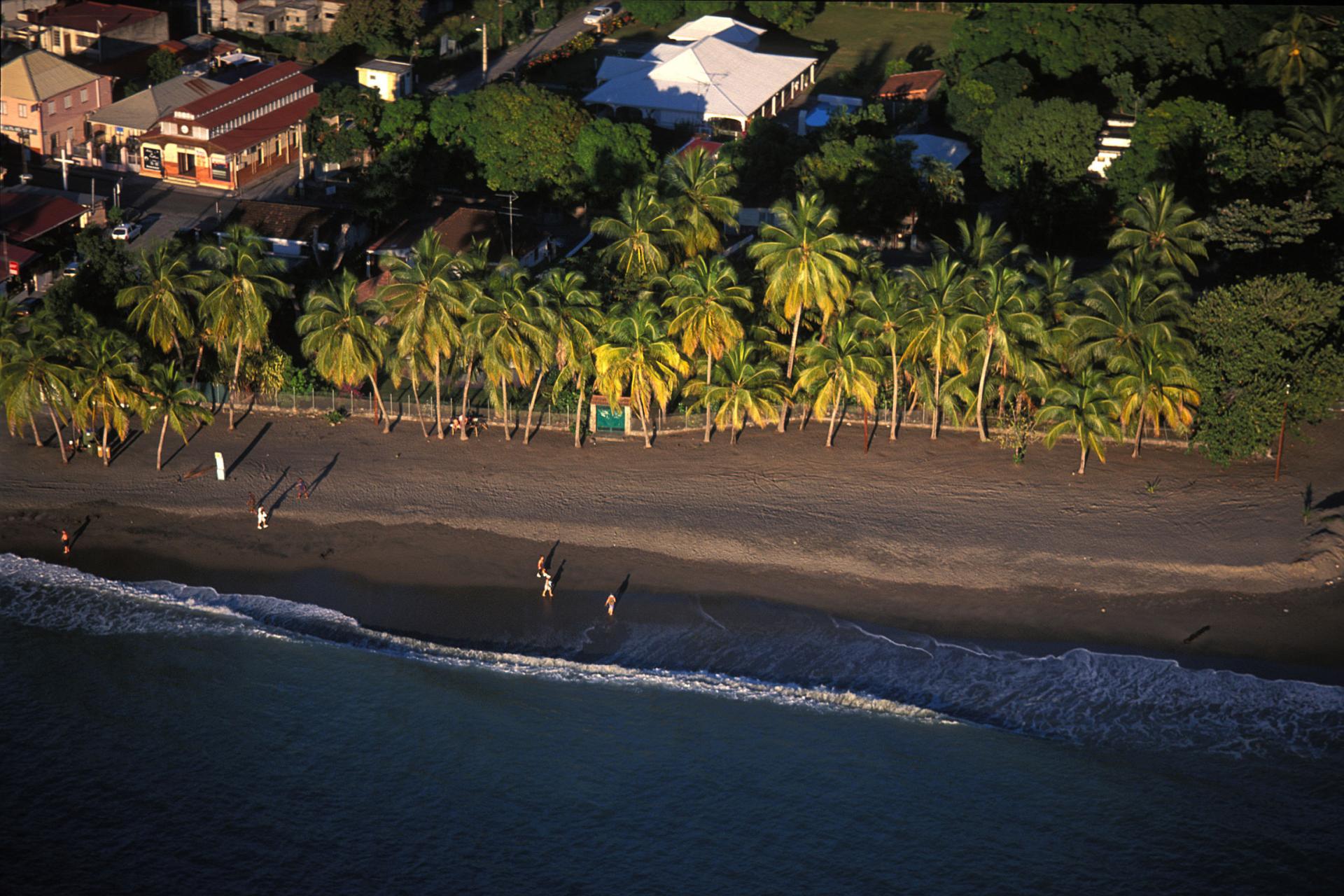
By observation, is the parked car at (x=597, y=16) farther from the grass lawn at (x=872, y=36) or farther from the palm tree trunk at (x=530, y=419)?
the palm tree trunk at (x=530, y=419)

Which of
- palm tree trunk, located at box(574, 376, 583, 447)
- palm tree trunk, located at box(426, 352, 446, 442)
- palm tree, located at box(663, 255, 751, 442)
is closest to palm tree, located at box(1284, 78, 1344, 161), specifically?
palm tree, located at box(663, 255, 751, 442)

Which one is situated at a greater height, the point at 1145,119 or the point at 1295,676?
the point at 1145,119

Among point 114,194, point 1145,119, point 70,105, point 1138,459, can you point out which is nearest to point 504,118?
point 114,194

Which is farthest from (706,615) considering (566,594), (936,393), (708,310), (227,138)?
(227,138)

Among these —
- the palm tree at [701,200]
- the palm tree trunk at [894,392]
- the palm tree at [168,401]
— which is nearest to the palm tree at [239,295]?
the palm tree at [168,401]

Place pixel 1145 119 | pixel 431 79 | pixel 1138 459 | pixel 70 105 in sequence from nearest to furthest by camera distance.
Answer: pixel 1138 459, pixel 1145 119, pixel 70 105, pixel 431 79

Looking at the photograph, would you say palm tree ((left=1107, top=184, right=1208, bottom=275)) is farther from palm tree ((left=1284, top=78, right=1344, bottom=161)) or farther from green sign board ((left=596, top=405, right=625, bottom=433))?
green sign board ((left=596, top=405, right=625, bottom=433))

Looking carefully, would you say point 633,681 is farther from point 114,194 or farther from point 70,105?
point 70,105
